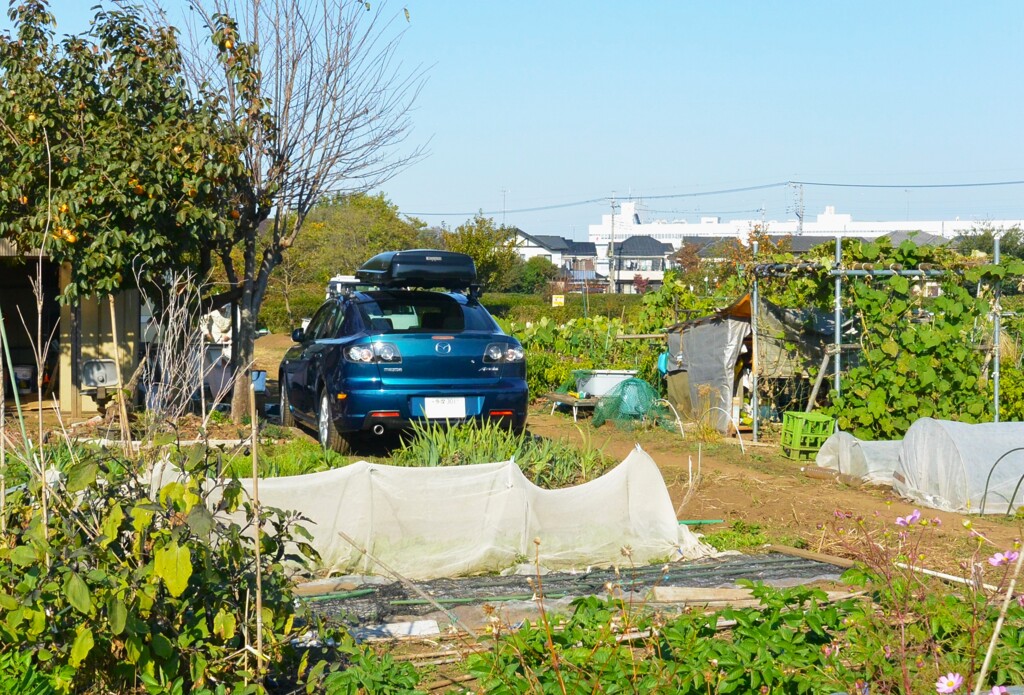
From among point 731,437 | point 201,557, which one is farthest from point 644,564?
point 731,437

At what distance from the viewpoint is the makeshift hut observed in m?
12.0

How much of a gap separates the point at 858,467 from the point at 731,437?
281 cm

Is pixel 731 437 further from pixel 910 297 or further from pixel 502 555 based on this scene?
pixel 502 555

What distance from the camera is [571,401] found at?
1364cm

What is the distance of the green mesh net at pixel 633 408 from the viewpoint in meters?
12.7

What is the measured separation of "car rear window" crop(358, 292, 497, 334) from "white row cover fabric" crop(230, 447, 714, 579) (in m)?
3.11

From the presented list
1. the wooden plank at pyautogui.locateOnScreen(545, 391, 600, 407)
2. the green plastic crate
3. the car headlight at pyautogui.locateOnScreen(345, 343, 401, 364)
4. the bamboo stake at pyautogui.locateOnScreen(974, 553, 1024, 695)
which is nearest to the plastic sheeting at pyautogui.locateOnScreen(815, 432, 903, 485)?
the green plastic crate

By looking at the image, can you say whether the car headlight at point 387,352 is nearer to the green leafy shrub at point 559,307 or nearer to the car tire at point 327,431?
the car tire at point 327,431

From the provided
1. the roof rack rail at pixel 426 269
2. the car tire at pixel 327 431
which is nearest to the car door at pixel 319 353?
the car tire at pixel 327 431

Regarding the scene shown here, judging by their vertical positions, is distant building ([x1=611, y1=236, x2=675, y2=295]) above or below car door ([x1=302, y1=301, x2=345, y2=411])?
above

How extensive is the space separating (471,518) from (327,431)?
3.44 m

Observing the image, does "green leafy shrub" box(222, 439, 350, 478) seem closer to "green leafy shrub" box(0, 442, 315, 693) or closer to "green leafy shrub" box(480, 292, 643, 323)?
"green leafy shrub" box(0, 442, 315, 693)

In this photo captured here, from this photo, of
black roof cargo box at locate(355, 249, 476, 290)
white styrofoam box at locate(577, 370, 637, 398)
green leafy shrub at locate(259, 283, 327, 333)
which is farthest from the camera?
green leafy shrub at locate(259, 283, 327, 333)

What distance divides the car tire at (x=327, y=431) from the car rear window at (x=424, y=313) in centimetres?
83
